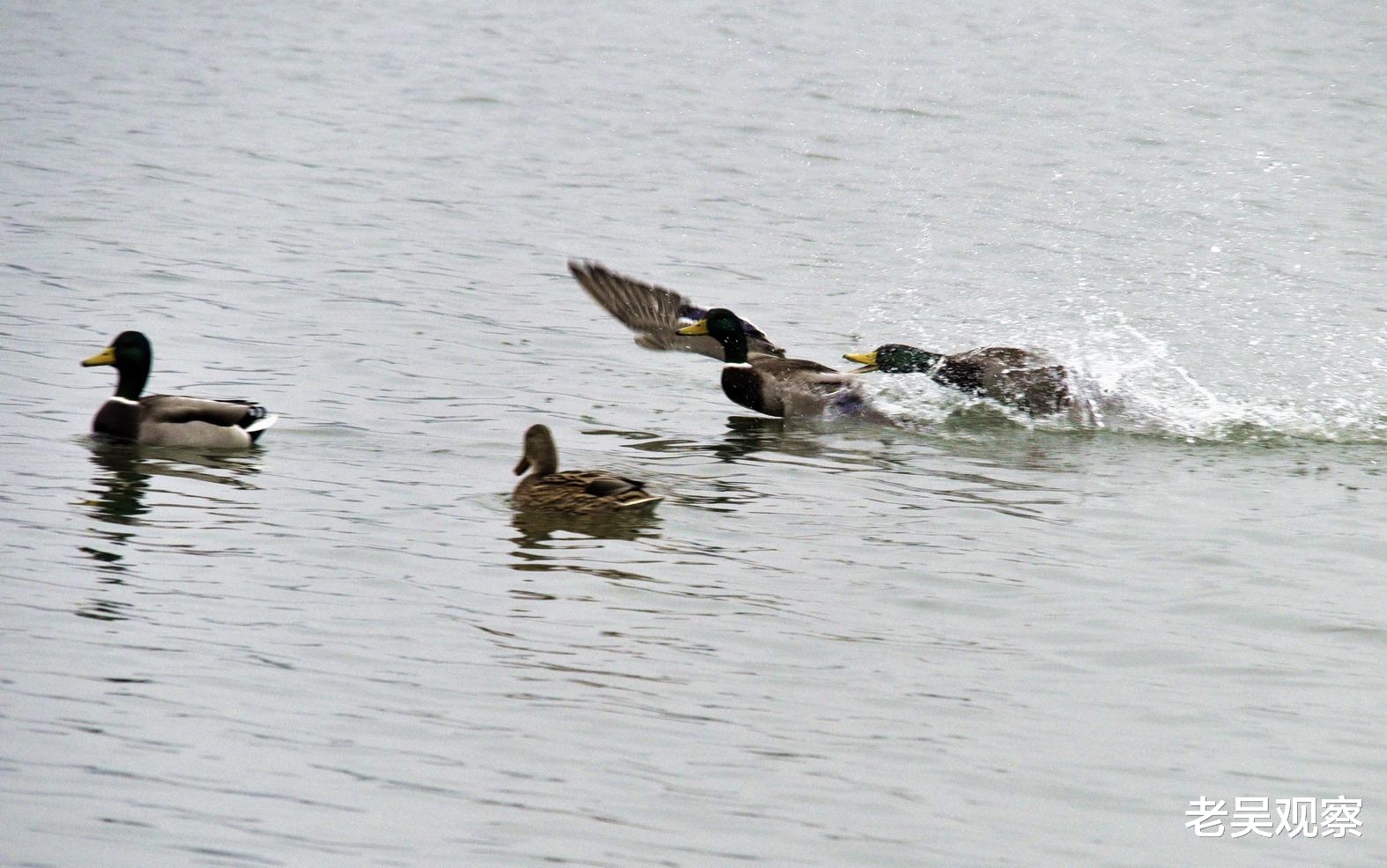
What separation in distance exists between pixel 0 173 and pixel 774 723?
14.6 meters

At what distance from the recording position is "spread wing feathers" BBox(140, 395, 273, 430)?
10.7 m

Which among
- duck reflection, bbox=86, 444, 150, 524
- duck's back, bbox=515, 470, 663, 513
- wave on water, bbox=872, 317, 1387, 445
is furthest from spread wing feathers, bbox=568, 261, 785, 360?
duck reflection, bbox=86, 444, 150, 524

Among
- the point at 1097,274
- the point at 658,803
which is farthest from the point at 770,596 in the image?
the point at 1097,274

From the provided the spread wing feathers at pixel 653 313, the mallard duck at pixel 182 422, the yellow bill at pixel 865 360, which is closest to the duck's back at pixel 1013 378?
the yellow bill at pixel 865 360

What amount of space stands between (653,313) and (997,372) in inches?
113

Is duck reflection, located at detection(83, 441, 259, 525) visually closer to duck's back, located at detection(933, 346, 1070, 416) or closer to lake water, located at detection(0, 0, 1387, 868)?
lake water, located at detection(0, 0, 1387, 868)

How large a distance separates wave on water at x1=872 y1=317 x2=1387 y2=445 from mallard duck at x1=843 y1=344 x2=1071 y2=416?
0.23 ft

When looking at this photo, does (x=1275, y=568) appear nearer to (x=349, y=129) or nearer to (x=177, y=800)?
(x=177, y=800)

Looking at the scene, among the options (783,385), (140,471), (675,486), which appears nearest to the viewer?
(140,471)

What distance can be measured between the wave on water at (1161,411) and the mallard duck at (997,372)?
7 cm

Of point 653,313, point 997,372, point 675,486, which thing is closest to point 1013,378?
point 997,372

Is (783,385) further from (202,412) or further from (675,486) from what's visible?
(202,412)

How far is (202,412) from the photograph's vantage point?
35.3 ft

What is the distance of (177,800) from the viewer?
226 inches
